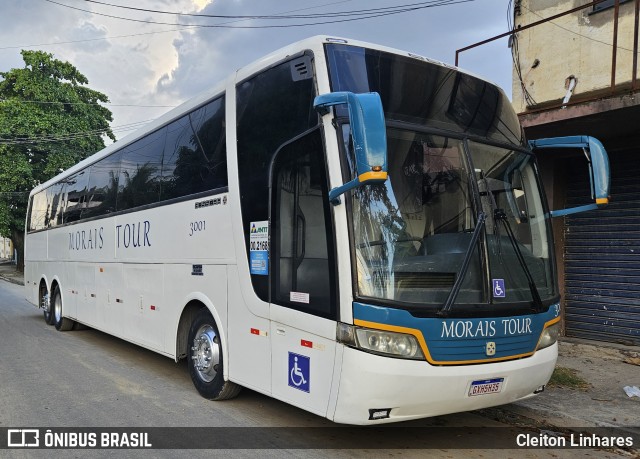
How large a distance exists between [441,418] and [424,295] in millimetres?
2167

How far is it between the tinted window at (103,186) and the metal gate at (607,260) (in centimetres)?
797

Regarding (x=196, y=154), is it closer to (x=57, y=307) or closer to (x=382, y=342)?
(x=382, y=342)

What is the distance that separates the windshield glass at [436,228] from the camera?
12.7 ft

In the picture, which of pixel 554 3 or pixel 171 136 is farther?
pixel 554 3

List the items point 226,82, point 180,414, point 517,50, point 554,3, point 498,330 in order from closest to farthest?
point 498,330 → point 180,414 → point 226,82 → point 554,3 → point 517,50

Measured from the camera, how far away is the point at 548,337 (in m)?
4.67

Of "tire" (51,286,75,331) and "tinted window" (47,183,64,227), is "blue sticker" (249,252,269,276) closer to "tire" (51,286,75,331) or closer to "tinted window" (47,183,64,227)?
"tire" (51,286,75,331)

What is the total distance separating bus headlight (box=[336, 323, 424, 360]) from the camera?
3.76 m

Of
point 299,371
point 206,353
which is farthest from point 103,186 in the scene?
point 299,371

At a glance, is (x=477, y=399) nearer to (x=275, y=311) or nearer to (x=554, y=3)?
(x=275, y=311)

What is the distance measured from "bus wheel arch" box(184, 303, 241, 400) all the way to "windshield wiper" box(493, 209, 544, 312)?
10.1 feet

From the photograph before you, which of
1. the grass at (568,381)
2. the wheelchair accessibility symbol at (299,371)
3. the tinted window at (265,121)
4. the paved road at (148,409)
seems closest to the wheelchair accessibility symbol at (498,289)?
the paved road at (148,409)

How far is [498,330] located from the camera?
4.13 meters

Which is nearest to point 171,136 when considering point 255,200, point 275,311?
point 255,200
